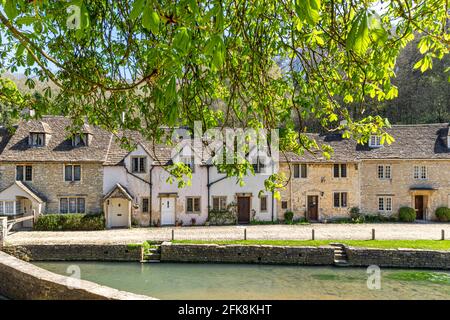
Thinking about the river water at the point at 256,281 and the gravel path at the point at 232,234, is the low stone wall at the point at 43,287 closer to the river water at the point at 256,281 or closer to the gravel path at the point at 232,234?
the river water at the point at 256,281

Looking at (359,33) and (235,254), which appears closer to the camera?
(359,33)

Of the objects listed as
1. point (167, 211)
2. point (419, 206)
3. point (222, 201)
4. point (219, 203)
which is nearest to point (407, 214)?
point (419, 206)

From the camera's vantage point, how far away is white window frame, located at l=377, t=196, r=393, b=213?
2817 cm

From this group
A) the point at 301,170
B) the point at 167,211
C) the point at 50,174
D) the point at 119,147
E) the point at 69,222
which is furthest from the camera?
the point at 301,170

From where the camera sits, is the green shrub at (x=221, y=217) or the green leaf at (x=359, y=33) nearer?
the green leaf at (x=359, y=33)

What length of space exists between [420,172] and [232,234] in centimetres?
1698

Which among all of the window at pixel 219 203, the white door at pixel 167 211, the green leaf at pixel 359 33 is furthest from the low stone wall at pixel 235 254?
the green leaf at pixel 359 33

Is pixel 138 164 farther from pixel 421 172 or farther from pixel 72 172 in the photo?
pixel 421 172

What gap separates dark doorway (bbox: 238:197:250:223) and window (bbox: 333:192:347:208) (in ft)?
23.0

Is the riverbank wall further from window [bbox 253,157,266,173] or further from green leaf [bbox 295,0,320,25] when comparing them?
green leaf [bbox 295,0,320,25]

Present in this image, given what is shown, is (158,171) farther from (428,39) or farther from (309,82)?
(428,39)

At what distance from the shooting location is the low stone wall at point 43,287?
6.45 m

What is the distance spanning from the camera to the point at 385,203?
2825 centimetres

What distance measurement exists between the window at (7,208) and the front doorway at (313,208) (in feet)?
70.3
